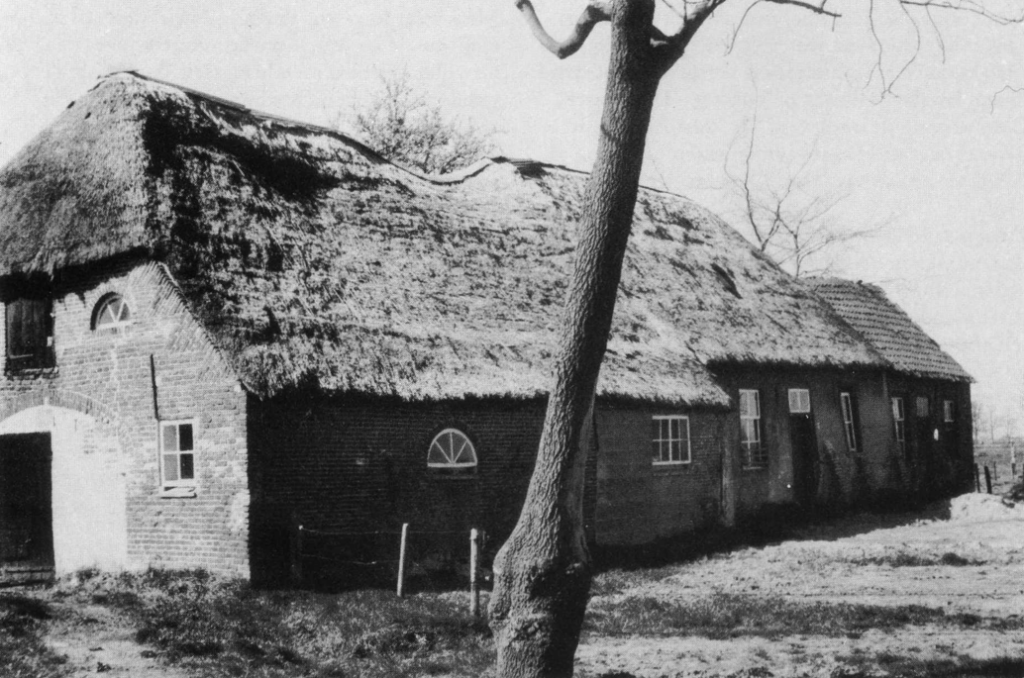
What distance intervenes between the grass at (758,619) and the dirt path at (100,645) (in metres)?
4.36

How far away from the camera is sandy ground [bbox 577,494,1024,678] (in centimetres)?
940

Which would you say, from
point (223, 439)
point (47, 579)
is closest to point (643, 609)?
point (223, 439)

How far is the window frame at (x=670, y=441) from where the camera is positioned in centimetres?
1853

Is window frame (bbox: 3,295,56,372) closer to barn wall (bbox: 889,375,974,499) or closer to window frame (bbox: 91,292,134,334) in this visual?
window frame (bbox: 91,292,134,334)

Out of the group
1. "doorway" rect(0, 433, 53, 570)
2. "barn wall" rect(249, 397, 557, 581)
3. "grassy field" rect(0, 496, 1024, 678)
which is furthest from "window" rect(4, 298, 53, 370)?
"barn wall" rect(249, 397, 557, 581)

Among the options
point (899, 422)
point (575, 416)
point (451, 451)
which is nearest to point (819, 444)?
point (899, 422)

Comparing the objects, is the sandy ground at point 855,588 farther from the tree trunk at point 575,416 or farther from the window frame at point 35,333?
the window frame at point 35,333

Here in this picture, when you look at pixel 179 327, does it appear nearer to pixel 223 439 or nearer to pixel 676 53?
pixel 223 439

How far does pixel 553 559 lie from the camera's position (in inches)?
321

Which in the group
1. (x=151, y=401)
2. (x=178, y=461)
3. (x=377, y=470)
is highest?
(x=151, y=401)

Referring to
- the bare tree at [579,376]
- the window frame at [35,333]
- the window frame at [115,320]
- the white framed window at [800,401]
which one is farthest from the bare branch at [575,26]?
the white framed window at [800,401]

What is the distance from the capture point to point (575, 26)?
29.3 ft

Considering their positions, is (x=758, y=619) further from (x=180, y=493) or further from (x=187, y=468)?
(x=187, y=468)

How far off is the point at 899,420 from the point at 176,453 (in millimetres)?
19300
